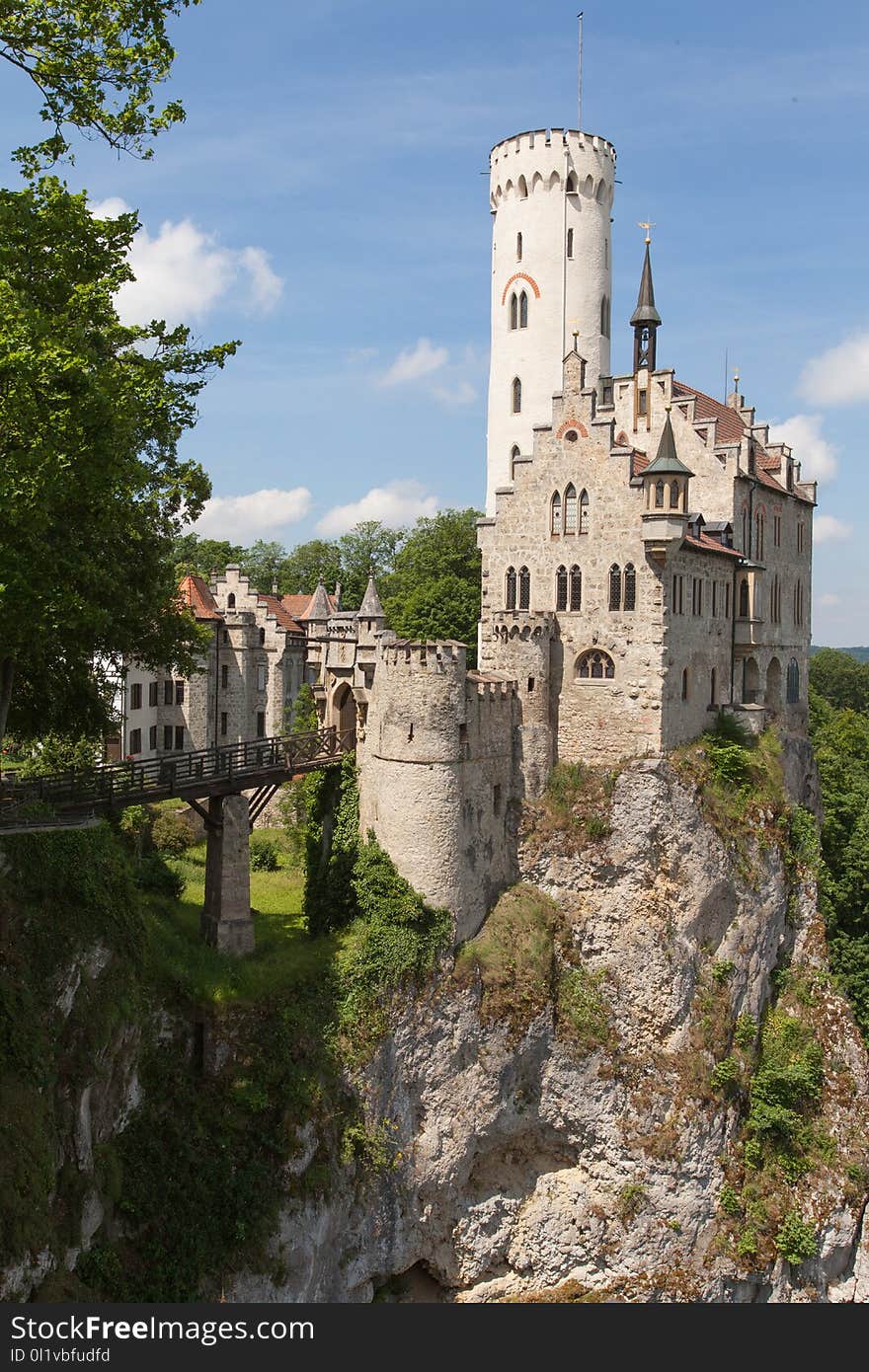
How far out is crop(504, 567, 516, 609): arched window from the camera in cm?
4347

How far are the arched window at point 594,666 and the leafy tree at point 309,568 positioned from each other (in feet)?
140

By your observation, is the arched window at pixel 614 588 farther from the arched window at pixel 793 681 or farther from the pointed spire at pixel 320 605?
the arched window at pixel 793 681

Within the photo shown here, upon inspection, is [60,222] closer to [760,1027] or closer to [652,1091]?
[652,1091]

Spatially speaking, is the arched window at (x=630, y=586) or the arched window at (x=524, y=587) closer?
the arched window at (x=630, y=586)

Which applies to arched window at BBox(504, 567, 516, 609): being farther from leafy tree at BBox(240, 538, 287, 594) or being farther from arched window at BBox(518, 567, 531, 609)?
leafy tree at BBox(240, 538, 287, 594)

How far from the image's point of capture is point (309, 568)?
85.6 metres

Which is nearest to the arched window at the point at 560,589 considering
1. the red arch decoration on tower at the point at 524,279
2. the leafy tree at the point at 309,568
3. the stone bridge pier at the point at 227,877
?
the stone bridge pier at the point at 227,877

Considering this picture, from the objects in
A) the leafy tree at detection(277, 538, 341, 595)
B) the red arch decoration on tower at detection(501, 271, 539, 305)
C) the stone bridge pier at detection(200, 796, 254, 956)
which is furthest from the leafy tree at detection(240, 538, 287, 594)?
the stone bridge pier at detection(200, 796, 254, 956)

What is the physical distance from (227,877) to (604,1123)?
15896 mm

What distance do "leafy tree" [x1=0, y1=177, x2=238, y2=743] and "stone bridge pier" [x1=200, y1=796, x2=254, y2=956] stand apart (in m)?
6.01

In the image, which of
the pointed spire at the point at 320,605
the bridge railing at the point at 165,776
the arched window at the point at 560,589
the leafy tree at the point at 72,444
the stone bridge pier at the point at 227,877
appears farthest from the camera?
the pointed spire at the point at 320,605

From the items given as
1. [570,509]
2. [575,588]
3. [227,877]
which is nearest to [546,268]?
[570,509]

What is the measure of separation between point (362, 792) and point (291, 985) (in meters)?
7.26

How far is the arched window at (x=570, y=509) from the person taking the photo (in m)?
41.7
